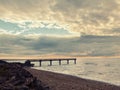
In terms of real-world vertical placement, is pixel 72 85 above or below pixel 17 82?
below

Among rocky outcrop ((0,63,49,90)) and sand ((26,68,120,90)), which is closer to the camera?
rocky outcrop ((0,63,49,90))

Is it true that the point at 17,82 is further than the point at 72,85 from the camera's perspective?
No

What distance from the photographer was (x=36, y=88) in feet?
47.1

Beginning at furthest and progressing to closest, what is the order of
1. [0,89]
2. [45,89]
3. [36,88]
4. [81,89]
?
[81,89] < [45,89] < [36,88] < [0,89]

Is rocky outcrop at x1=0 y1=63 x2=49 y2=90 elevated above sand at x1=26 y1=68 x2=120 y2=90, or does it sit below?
above

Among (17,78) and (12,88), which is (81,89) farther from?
(12,88)

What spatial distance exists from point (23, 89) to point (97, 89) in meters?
12.3

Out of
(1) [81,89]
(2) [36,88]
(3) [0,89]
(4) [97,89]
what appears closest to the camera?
(3) [0,89]

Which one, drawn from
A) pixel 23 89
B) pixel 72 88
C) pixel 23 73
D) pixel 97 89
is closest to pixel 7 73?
pixel 23 73

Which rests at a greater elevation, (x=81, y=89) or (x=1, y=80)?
(x=1, y=80)

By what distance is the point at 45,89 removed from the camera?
15680 millimetres

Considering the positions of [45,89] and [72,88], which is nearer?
[45,89]

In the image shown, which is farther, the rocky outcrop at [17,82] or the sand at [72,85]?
the sand at [72,85]

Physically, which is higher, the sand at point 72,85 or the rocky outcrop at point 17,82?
the rocky outcrop at point 17,82
